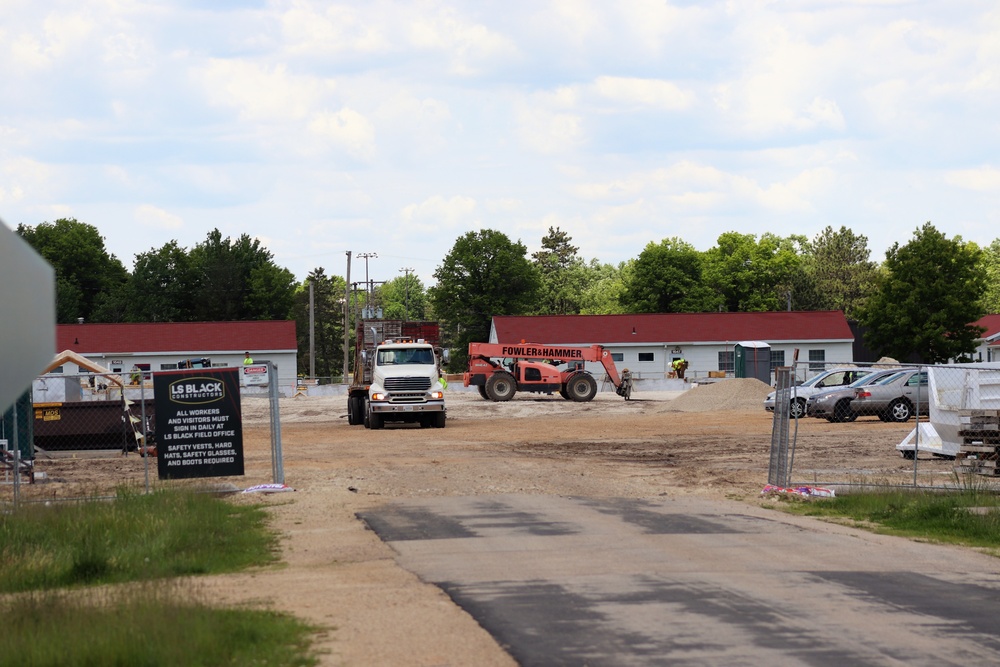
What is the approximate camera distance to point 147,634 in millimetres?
7762

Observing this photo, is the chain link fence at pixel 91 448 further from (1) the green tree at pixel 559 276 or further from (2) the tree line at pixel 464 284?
(1) the green tree at pixel 559 276

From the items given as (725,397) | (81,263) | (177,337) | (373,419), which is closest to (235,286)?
(81,263)

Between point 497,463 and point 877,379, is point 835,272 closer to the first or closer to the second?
point 877,379

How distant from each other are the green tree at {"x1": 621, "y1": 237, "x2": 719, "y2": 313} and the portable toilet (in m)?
36.3

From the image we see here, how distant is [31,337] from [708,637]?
551 cm

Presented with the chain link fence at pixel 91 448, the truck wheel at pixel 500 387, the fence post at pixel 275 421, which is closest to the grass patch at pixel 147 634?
the chain link fence at pixel 91 448

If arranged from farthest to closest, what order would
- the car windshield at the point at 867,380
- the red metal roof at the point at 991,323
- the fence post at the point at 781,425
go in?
the red metal roof at the point at 991,323 → the car windshield at the point at 867,380 → the fence post at the point at 781,425

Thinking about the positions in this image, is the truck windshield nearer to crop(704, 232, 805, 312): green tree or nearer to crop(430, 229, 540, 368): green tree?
crop(430, 229, 540, 368): green tree

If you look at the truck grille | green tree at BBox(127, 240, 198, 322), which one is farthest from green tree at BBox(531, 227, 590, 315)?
the truck grille

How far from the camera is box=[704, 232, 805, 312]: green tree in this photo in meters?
111

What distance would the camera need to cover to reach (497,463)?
22.8 meters

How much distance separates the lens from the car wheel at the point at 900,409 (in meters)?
32.8

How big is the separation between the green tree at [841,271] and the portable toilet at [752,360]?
48392mm

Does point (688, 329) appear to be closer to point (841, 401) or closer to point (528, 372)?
point (528, 372)
